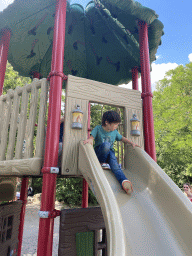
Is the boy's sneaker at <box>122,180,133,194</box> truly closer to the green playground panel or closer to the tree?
the green playground panel

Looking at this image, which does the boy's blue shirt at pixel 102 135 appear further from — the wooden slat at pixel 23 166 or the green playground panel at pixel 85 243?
the green playground panel at pixel 85 243

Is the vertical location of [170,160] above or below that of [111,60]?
below

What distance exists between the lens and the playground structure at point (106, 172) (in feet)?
5.82

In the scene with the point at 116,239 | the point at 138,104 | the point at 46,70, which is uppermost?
the point at 46,70

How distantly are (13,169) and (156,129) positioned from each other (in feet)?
25.4

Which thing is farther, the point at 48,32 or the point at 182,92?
the point at 182,92

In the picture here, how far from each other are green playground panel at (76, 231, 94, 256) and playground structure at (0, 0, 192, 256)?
650mm

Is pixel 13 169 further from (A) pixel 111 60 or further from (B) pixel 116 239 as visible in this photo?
(A) pixel 111 60

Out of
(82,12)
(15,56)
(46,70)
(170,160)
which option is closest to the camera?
(82,12)

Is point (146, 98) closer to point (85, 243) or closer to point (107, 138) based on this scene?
point (107, 138)

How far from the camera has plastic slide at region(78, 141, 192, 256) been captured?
1.63m

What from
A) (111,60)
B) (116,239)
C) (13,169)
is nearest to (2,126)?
(13,169)

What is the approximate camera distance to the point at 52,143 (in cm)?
272

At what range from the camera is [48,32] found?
5.27 meters
